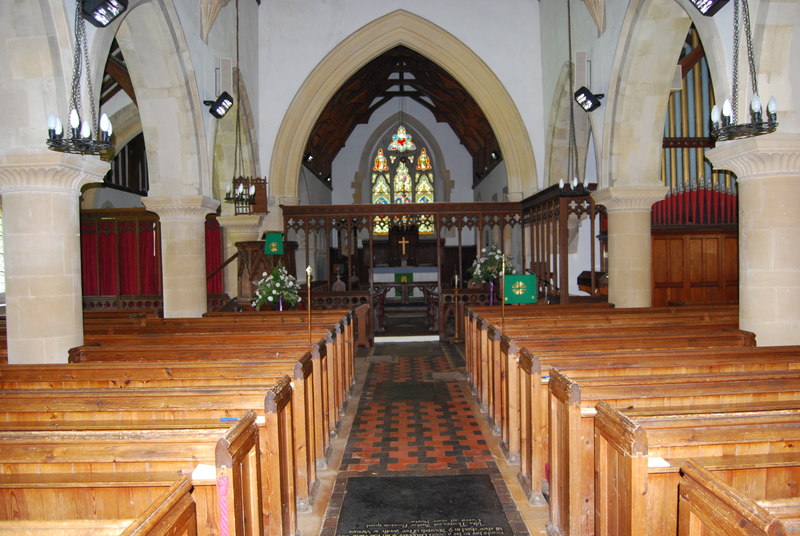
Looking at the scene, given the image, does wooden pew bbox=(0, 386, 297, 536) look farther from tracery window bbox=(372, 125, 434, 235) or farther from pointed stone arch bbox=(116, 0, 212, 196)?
tracery window bbox=(372, 125, 434, 235)

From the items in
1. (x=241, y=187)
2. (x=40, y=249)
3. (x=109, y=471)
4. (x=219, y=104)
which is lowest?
(x=109, y=471)

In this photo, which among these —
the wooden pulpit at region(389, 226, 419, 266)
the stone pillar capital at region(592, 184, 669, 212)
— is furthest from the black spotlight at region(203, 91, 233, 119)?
the wooden pulpit at region(389, 226, 419, 266)

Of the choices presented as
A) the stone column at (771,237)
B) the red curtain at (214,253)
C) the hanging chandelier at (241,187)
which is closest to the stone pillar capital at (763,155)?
the stone column at (771,237)

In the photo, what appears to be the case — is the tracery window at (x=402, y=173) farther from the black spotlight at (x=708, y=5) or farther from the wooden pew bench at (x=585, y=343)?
the wooden pew bench at (x=585, y=343)

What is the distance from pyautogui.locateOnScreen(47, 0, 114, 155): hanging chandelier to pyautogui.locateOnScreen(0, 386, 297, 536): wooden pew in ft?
5.60

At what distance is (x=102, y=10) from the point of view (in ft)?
13.5

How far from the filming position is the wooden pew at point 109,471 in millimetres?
1854

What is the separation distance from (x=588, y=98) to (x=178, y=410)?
650 cm

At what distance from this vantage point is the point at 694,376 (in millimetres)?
2721

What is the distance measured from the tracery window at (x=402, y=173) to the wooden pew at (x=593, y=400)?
17.2 meters

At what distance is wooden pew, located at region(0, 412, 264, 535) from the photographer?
1.85 m

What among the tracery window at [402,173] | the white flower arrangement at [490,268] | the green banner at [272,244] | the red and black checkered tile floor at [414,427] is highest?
the tracery window at [402,173]

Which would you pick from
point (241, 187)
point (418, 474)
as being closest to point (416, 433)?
point (418, 474)

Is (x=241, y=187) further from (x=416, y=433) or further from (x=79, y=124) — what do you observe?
(x=416, y=433)
